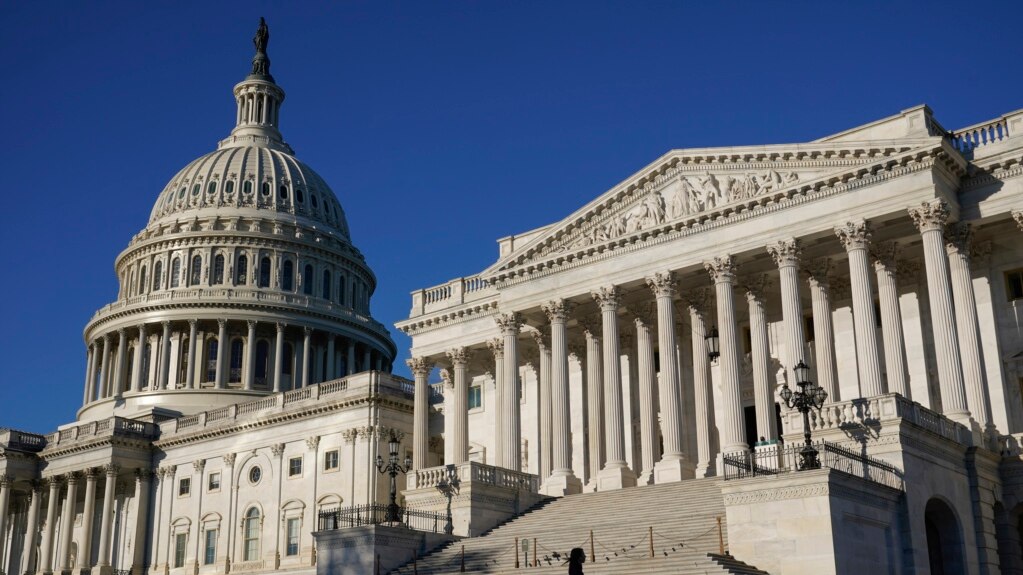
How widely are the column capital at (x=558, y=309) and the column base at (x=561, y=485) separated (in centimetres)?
762

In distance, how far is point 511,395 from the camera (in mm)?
54812

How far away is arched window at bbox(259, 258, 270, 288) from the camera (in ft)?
354

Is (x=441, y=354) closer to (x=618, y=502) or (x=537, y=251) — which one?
(x=537, y=251)

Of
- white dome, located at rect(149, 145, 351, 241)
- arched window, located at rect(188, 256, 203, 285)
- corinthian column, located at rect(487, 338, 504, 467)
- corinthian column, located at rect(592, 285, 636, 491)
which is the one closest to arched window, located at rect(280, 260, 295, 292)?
white dome, located at rect(149, 145, 351, 241)

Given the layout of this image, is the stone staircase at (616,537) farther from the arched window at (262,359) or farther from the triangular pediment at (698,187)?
the arched window at (262,359)

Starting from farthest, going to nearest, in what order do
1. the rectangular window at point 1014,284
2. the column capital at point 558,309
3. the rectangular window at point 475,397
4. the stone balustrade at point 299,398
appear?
1. the stone balustrade at point 299,398
2. the rectangular window at point 475,397
3. the column capital at point 558,309
4. the rectangular window at point 1014,284

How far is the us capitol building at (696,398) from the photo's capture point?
120ft

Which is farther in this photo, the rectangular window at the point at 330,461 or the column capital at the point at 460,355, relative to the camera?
the rectangular window at the point at 330,461

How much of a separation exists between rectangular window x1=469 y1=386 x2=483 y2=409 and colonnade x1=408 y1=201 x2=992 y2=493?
19.8 feet

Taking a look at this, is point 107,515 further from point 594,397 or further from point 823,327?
point 823,327

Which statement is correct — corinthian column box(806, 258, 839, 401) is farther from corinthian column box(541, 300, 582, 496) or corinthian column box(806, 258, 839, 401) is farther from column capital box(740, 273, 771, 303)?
corinthian column box(541, 300, 582, 496)

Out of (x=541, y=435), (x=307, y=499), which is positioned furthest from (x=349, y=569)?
(x=307, y=499)

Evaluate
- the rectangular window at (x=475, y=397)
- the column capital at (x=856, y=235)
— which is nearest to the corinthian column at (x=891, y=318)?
the column capital at (x=856, y=235)

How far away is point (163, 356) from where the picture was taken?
103 meters
